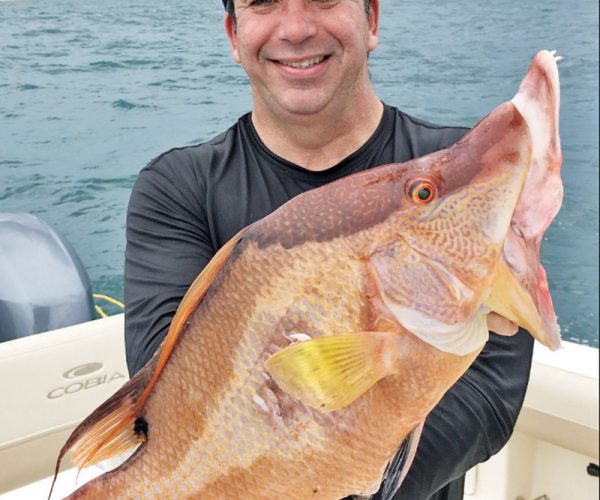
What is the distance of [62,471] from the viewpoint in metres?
2.22

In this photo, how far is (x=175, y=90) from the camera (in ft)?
10.9

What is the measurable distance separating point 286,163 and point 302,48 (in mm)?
235

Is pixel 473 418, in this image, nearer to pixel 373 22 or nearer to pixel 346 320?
pixel 346 320

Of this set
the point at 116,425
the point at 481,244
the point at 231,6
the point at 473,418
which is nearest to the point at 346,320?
the point at 481,244

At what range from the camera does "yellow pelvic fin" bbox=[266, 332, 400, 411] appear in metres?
0.80

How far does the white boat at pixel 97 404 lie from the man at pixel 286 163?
0.81 metres

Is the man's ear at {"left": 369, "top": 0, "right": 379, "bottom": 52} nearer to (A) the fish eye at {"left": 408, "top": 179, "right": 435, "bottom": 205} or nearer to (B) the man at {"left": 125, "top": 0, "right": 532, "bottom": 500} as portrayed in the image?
(B) the man at {"left": 125, "top": 0, "right": 532, "bottom": 500}

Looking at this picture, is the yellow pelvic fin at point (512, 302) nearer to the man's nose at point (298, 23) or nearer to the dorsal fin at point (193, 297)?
the dorsal fin at point (193, 297)

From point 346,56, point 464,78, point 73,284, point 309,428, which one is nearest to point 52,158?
point 73,284

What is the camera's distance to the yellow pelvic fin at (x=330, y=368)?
804 millimetres

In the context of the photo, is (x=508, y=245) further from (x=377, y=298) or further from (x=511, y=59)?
(x=511, y=59)

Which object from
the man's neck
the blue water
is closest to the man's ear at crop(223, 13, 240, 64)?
the man's neck

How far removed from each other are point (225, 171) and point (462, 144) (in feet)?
2.43

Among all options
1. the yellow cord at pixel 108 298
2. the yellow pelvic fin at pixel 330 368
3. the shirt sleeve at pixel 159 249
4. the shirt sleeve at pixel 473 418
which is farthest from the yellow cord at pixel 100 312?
the yellow pelvic fin at pixel 330 368
